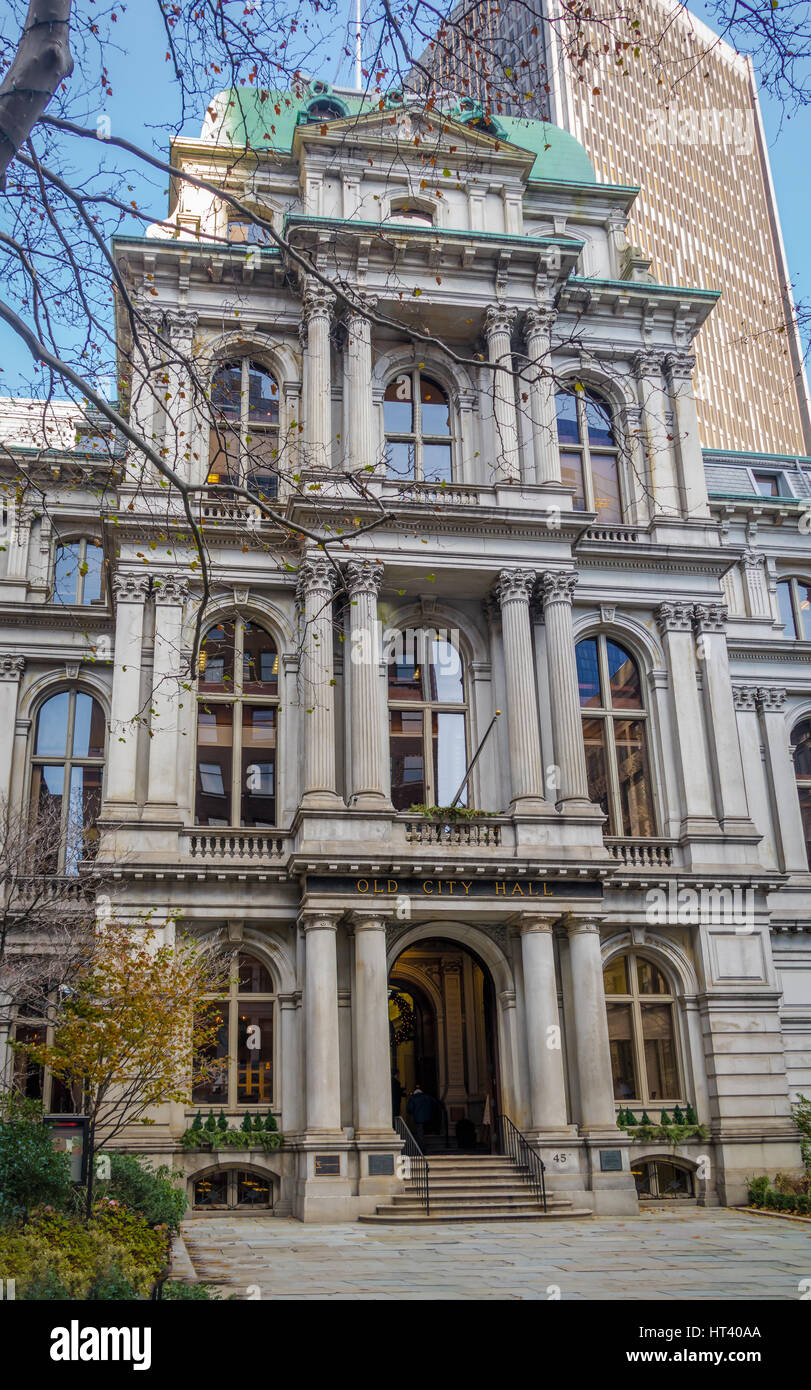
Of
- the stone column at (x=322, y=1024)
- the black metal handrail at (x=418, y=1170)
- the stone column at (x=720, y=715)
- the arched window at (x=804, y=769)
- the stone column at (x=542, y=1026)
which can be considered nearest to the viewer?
the black metal handrail at (x=418, y=1170)

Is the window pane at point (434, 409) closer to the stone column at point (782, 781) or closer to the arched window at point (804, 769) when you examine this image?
the stone column at point (782, 781)

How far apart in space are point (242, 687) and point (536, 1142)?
12.0 meters

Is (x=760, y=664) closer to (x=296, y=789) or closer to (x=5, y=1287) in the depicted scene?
(x=296, y=789)

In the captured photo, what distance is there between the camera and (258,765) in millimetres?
29203

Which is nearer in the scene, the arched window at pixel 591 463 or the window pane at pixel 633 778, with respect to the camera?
the window pane at pixel 633 778

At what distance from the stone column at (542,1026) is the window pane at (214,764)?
24.0ft

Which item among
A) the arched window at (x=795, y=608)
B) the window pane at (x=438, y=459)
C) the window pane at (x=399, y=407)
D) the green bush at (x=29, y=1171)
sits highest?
the window pane at (x=399, y=407)

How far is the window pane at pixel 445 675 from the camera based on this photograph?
30375mm

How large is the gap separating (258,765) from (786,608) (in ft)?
60.7

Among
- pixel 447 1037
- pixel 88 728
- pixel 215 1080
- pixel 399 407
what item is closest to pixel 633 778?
pixel 447 1037

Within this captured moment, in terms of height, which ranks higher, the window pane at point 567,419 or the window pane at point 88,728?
the window pane at point 567,419

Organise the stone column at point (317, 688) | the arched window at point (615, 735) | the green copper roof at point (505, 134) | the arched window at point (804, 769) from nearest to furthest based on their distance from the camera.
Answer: the stone column at point (317, 688), the arched window at point (615, 735), the arched window at point (804, 769), the green copper roof at point (505, 134)

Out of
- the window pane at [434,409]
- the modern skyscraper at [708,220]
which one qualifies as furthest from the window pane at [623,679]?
the modern skyscraper at [708,220]

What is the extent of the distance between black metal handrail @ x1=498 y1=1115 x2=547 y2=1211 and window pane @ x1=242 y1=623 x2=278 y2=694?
1106 centimetres
